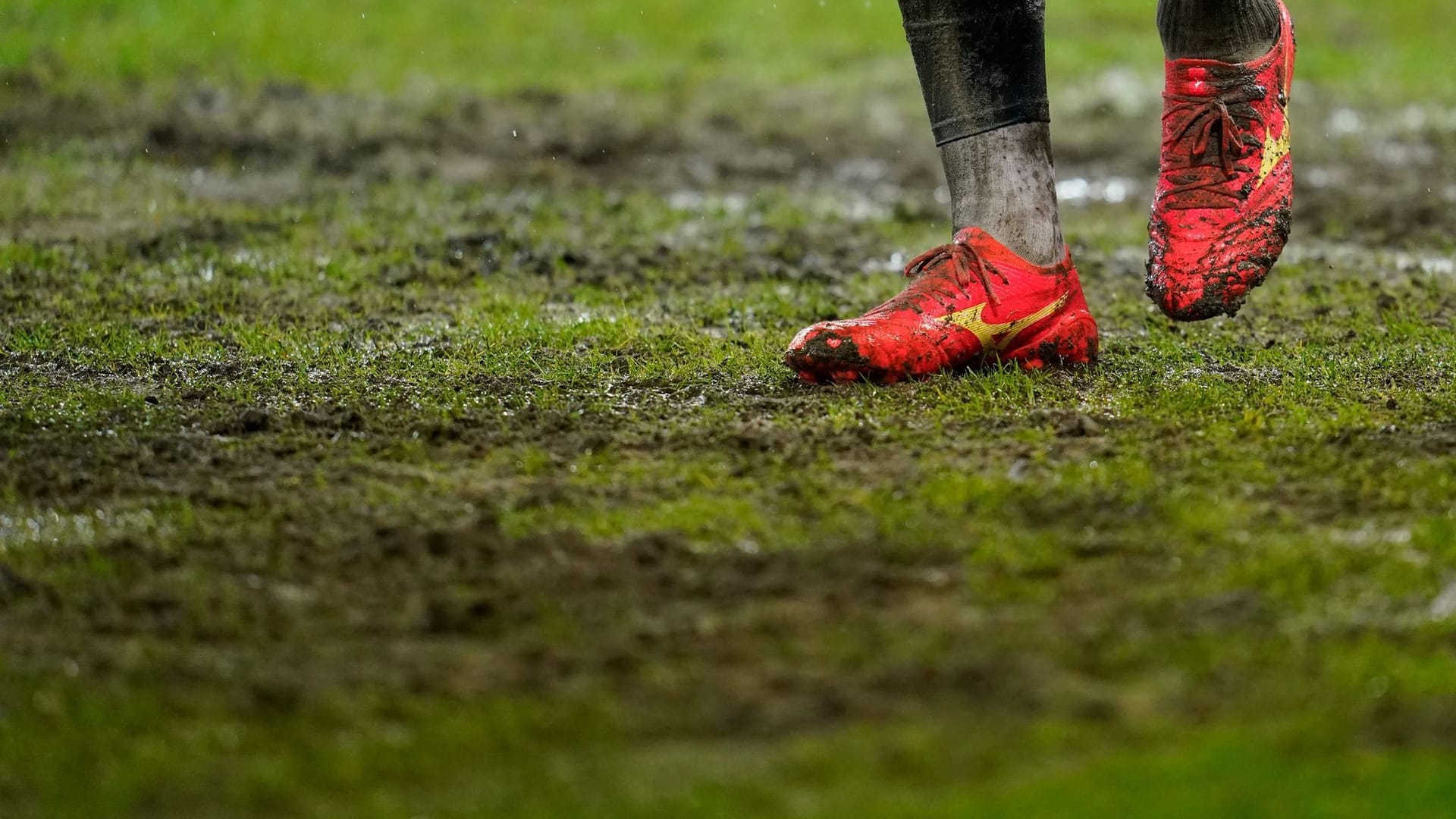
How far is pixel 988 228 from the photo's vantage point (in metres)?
2.85

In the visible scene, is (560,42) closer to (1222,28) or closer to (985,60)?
(985,60)

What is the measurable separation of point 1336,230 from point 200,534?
3.78 metres

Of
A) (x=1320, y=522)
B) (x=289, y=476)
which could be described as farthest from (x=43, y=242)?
(x=1320, y=522)

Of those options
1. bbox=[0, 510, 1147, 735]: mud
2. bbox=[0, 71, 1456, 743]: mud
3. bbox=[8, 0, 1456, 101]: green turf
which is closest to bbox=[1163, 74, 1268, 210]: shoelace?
bbox=[0, 71, 1456, 743]: mud

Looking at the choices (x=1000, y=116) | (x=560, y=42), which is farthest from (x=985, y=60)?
(x=560, y=42)

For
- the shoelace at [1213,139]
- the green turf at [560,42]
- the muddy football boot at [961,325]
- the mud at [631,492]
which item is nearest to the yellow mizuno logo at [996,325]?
the muddy football boot at [961,325]

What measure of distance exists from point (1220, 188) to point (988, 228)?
16.8 inches

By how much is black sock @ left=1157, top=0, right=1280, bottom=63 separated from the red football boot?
0.07 feet

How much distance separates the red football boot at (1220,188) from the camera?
2744 mm

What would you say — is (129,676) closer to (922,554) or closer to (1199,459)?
(922,554)

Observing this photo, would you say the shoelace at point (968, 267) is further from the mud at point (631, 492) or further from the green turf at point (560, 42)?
the green turf at point (560, 42)

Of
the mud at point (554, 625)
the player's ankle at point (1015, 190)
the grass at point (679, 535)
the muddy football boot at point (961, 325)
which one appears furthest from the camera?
the player's ankle at point (1015, 190)

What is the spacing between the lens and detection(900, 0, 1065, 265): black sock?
9.33 ft

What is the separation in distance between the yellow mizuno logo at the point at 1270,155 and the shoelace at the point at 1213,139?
0.11 ft
